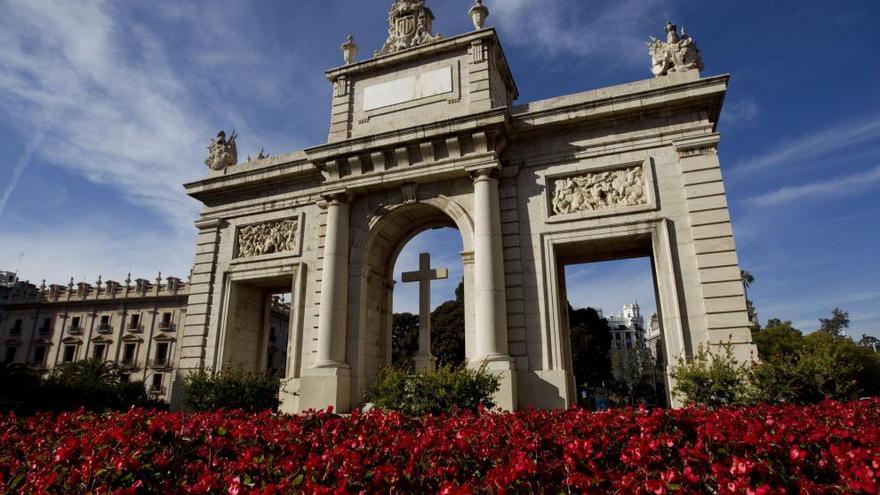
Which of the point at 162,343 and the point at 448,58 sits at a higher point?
the point at 448,58

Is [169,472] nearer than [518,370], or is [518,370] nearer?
[169,472]

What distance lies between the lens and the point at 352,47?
60.0 ft

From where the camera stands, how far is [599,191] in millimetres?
14289

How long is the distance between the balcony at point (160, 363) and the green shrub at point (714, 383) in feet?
155

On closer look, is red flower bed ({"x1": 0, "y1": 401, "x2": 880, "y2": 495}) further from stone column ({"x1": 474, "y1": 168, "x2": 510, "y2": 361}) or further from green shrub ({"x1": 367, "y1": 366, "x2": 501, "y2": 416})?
stone column ({"x1": 474, "y1": 168, "x2": 510, "y2": 361})

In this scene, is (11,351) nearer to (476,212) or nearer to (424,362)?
(424,362)

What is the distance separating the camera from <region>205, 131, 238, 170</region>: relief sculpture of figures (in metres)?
19.4

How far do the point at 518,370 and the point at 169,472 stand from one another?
1017 centimetres

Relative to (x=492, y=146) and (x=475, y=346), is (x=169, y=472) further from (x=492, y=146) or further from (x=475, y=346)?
(x=492, y=146)

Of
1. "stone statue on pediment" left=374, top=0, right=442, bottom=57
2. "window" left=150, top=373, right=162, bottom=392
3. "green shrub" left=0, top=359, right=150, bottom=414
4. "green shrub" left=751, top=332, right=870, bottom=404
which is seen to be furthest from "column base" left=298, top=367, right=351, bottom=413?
"window" left=150, top=373, right=162, bottom=392

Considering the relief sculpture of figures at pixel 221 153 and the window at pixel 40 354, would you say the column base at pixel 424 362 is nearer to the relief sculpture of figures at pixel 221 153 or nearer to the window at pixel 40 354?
the relief sculpture of figures at pixel 221 153

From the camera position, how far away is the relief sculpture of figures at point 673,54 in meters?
14.5

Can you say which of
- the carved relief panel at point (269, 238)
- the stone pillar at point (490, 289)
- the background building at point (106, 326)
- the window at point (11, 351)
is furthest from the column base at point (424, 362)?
the window at point (11, 351)

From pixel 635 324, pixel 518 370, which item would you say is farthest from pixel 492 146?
pixel 635 324
